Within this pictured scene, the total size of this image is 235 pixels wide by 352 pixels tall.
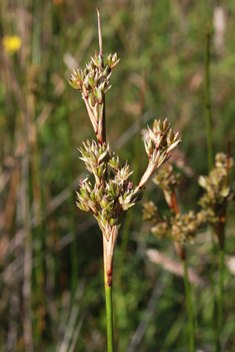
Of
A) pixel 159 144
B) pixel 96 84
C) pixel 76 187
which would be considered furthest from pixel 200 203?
pixel 76 187

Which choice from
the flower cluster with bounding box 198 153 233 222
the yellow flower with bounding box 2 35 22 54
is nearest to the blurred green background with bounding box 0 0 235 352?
the yellow flower with bounding box 2 35 22 54

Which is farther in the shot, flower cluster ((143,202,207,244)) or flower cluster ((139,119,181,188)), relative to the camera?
flower cluster ((143,202,207,244))

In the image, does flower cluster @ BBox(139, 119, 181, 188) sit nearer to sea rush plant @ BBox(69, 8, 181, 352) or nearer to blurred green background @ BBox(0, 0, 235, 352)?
sea rush plant @ BBox(69, 8, 181, 352)

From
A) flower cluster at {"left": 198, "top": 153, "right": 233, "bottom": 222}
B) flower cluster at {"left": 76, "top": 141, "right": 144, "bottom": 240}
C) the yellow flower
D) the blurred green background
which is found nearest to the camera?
flower cluster at {"left": 76, "top": 141, "right": 144, "bottom": 240}

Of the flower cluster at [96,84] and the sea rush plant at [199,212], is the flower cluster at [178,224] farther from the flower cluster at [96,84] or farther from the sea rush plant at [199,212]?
the flower cluster at [96,84]

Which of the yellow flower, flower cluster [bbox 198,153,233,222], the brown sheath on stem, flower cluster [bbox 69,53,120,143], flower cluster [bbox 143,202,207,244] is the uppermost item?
the yellow flower

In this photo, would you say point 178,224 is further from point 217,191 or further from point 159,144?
point 159,144

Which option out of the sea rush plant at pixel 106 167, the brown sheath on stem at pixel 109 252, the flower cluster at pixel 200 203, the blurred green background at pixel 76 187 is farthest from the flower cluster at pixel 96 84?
the blurred green background at pixel 76 187

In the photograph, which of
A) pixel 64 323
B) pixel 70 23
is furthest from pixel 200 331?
pixel 70 23
